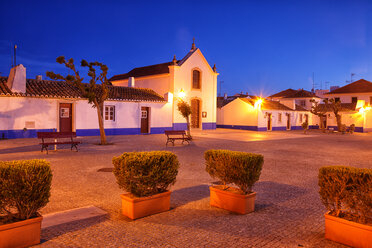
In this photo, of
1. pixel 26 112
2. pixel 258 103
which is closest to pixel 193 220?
pixel 26 112

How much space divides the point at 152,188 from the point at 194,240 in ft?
4.71

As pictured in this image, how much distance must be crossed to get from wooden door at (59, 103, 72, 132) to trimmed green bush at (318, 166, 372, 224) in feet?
66.5

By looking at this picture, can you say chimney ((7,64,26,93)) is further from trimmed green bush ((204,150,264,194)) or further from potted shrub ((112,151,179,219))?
trimmed green bush ((204,150,264,194))

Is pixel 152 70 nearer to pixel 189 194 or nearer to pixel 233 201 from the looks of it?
pixel 189 194

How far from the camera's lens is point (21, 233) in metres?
3.78

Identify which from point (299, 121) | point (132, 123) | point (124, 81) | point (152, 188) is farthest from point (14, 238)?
point (299, 121)

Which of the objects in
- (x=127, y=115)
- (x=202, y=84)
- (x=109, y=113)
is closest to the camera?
(x=109, y=113)

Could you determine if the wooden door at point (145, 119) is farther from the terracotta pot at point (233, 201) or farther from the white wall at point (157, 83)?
the terracotta pot at point (233, 201)

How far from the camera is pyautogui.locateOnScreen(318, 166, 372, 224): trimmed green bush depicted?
3.95m

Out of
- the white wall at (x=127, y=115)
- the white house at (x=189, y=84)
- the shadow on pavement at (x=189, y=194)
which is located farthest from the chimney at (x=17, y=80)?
the shadow on pavement at (x=189, y=194)

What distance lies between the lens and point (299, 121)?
138 feet

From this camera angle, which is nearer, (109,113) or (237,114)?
(109,113)

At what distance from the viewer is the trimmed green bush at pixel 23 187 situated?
3.69 metres

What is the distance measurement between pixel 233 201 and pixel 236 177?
0.45 m
